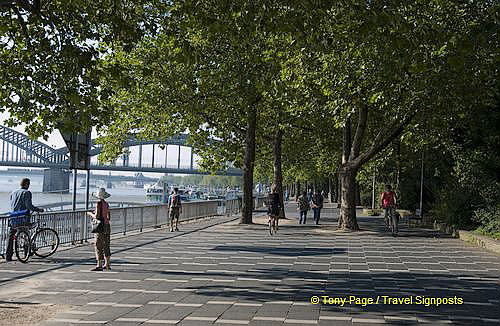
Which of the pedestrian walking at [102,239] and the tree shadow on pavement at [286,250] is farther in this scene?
the tree shadow on pavement at [286,250]

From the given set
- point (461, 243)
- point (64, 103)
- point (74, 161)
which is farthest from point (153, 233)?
point (64, 103)

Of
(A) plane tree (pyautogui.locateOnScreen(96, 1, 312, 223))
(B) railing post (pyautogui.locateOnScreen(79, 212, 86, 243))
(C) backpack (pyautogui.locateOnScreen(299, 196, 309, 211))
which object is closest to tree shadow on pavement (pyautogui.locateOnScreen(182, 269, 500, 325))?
(B) railing post (pyautogui.locateOnScreen(79, 212, 86, 243))

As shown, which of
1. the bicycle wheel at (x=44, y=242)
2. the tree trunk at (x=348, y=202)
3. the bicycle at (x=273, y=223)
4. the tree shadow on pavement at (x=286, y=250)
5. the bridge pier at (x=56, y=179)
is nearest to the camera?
the bicycle wheel at (x=44, y=242)

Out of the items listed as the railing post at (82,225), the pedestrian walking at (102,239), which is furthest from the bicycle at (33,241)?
the railing post at (82,225)

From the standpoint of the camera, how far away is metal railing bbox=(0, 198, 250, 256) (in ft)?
51.3

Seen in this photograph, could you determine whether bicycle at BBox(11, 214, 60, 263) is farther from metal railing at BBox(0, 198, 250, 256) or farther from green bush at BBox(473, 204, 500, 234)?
green bush at BBox(473, 204, 500, 234)

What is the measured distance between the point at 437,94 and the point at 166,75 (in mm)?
11412

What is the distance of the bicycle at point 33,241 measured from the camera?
13555 millimetres

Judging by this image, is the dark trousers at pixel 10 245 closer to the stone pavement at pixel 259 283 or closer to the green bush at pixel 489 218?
the stone pavement at pixel 259 283

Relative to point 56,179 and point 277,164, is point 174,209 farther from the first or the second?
point 56,179

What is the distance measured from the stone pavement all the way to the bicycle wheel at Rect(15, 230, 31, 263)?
1.01ft

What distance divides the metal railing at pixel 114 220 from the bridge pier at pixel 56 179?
125 ft

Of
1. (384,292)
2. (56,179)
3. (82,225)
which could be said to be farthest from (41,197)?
(384,292)

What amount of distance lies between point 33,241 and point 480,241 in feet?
43.7
